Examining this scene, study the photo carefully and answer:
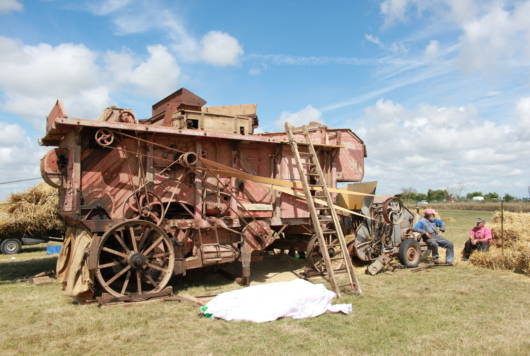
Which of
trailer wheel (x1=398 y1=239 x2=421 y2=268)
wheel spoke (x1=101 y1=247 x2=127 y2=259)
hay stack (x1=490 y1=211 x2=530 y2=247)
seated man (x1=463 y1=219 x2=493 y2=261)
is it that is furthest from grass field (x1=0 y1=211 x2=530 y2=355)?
seated man (x1=463 y1=219 x2=493 y2=261)

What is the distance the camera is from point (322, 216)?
10180mm

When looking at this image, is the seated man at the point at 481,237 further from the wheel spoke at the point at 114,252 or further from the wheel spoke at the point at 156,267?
the wheel spoke at the point at 114,252

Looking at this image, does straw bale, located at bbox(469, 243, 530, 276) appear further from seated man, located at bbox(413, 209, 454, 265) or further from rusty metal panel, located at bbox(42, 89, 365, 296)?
rusty metal panel, located at bbox(42, 89, 365, 296)

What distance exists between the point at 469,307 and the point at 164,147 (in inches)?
251

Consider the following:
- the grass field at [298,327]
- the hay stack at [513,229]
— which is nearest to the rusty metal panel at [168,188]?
the grass field at [298,327]

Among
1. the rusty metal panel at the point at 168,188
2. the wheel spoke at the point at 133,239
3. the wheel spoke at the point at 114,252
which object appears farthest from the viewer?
the rusty metal panel at the point at 168,188

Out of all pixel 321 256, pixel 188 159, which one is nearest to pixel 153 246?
pixel 188 159

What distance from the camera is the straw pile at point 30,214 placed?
1034cm

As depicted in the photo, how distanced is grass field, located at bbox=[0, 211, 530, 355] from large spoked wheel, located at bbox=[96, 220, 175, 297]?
0.62m

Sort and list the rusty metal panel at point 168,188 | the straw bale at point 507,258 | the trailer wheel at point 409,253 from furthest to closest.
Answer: the trailer wheel at point 409,253
the straw bale at point 507,258
the rusty metal panel at point 168,188

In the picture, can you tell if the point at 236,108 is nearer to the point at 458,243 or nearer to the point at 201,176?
the point at 201,176

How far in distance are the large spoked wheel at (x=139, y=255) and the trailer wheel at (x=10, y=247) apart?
347 inches

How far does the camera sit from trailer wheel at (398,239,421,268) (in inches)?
407

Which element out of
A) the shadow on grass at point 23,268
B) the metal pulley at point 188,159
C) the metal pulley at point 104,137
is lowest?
the shadow on grass at point 23,268
